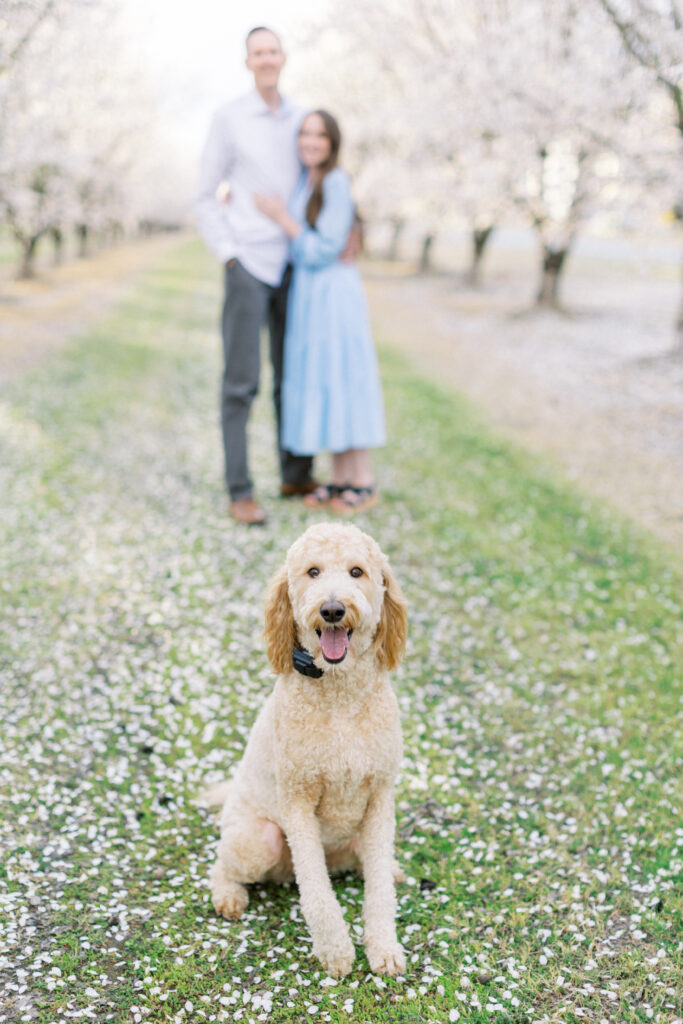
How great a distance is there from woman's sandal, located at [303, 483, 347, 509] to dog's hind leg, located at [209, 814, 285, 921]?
5159mm

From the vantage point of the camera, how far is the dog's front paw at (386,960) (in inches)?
135

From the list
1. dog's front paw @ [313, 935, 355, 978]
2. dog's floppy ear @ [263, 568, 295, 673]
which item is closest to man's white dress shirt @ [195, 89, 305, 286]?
dog's floppy ear @ [263, 568, 295, 673]

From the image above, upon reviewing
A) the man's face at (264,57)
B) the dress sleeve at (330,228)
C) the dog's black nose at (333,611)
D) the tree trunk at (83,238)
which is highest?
the tree trunk at (83,238)

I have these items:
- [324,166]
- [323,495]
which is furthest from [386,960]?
[324,166]

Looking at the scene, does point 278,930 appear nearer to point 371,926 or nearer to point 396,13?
point 371,926

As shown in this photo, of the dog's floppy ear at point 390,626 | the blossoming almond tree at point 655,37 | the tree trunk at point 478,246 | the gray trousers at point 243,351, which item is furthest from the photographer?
the tree trunk at point 478,246

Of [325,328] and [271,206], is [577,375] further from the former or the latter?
[271,206]

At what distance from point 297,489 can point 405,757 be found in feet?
14.8

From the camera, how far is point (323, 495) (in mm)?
8789

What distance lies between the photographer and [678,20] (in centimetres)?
1379

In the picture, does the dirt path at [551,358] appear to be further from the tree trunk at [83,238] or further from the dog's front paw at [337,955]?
the dog's front paw at [337,955]

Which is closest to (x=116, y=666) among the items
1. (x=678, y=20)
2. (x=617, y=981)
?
(x=617, y=981)

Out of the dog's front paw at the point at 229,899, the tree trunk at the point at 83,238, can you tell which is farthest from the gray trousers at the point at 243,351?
the tree trunk at the point at 83,238

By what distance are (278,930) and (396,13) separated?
105 ft
